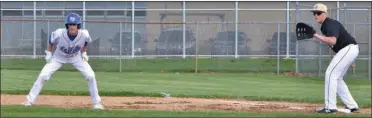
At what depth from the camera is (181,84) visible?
2012 centimetres

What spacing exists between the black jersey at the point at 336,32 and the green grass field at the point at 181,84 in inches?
55.6

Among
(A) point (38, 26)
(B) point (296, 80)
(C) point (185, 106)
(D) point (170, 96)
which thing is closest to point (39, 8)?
(A) point (38, 26)

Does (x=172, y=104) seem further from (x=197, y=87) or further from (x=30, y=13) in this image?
(x=30, y=13)

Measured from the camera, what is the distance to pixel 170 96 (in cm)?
1616

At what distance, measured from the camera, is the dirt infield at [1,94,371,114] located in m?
13.2

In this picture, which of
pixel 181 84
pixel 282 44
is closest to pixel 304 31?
pixel 181 84

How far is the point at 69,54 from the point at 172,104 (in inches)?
90.9

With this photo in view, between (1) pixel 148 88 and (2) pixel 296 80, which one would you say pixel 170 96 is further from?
(2) pixel 296 80

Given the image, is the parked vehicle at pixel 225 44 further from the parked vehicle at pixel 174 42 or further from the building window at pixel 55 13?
the building window at pixel 55 13

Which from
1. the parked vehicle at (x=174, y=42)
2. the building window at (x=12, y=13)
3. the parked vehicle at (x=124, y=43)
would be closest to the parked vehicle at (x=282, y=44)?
the parked vehicle at (x=174, y=42)

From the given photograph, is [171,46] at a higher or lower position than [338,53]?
higher

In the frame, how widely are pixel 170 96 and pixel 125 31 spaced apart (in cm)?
1259

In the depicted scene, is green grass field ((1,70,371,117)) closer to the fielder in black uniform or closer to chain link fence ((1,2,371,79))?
the fielder in black uniform

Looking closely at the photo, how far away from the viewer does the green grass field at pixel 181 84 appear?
1151 centimetres
